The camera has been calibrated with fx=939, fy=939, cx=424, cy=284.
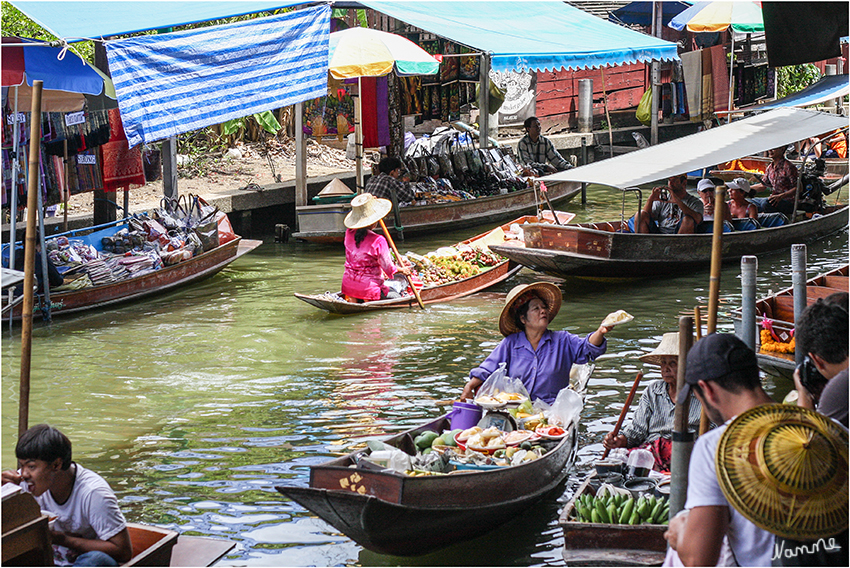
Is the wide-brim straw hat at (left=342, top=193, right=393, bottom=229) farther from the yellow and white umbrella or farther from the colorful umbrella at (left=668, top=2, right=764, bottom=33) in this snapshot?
the colorful umbrella at (left=668, top=2, right=764, bottom=33)

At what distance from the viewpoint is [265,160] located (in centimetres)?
1764

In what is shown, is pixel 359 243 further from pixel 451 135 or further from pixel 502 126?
pixel 502 126

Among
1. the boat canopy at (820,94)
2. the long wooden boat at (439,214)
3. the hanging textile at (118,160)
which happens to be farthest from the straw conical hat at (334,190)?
the boat canopy at (820,94)

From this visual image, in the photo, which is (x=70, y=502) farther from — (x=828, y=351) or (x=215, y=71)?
(x=215, y=71)

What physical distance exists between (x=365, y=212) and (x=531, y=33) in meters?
6.95

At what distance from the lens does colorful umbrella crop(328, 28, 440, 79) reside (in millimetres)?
11625

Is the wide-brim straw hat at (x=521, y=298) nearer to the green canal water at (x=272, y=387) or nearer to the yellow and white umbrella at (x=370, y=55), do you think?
the green canal water at (x=272, y=387)

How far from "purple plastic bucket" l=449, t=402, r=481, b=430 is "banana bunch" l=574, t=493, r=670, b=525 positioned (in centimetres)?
109


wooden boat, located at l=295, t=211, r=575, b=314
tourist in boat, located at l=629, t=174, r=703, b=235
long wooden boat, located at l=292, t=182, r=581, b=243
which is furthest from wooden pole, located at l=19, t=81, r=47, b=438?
long wooden boat, located at l=292, t=182, r=581, b=243

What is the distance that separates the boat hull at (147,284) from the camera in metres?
9.66

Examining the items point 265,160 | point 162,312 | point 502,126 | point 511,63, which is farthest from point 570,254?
point 502,126

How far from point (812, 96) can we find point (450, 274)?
14.5 feet

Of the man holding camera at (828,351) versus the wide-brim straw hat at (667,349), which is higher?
the man holding camera at (828,351)

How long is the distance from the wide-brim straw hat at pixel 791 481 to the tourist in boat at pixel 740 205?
10.1m
